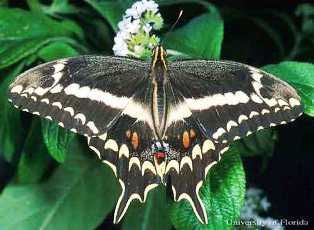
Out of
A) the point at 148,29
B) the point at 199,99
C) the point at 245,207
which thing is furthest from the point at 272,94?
the point at 245,207

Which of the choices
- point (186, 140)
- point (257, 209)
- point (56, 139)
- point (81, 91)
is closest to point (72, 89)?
point (81, 91)

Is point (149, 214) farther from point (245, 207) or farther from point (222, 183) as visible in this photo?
point (222, 183)

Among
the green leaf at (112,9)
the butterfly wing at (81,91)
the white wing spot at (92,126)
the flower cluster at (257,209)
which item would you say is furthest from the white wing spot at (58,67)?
the flower cluster at (257,209)

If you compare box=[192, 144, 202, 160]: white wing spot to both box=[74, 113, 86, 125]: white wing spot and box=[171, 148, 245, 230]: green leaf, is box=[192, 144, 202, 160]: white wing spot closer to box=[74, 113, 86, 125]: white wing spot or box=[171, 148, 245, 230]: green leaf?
box=[171, 148, 245, 230]: green leaf

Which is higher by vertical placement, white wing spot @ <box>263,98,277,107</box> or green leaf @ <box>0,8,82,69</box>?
green leaf @ <box>0,8,82,69</box>

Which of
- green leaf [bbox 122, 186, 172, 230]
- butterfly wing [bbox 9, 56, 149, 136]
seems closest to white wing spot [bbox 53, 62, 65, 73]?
butterfly wing [bbox 9, 56, 149, 136]

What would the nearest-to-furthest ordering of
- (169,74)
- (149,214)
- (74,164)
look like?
(169,74), (149,214), (74,164)
